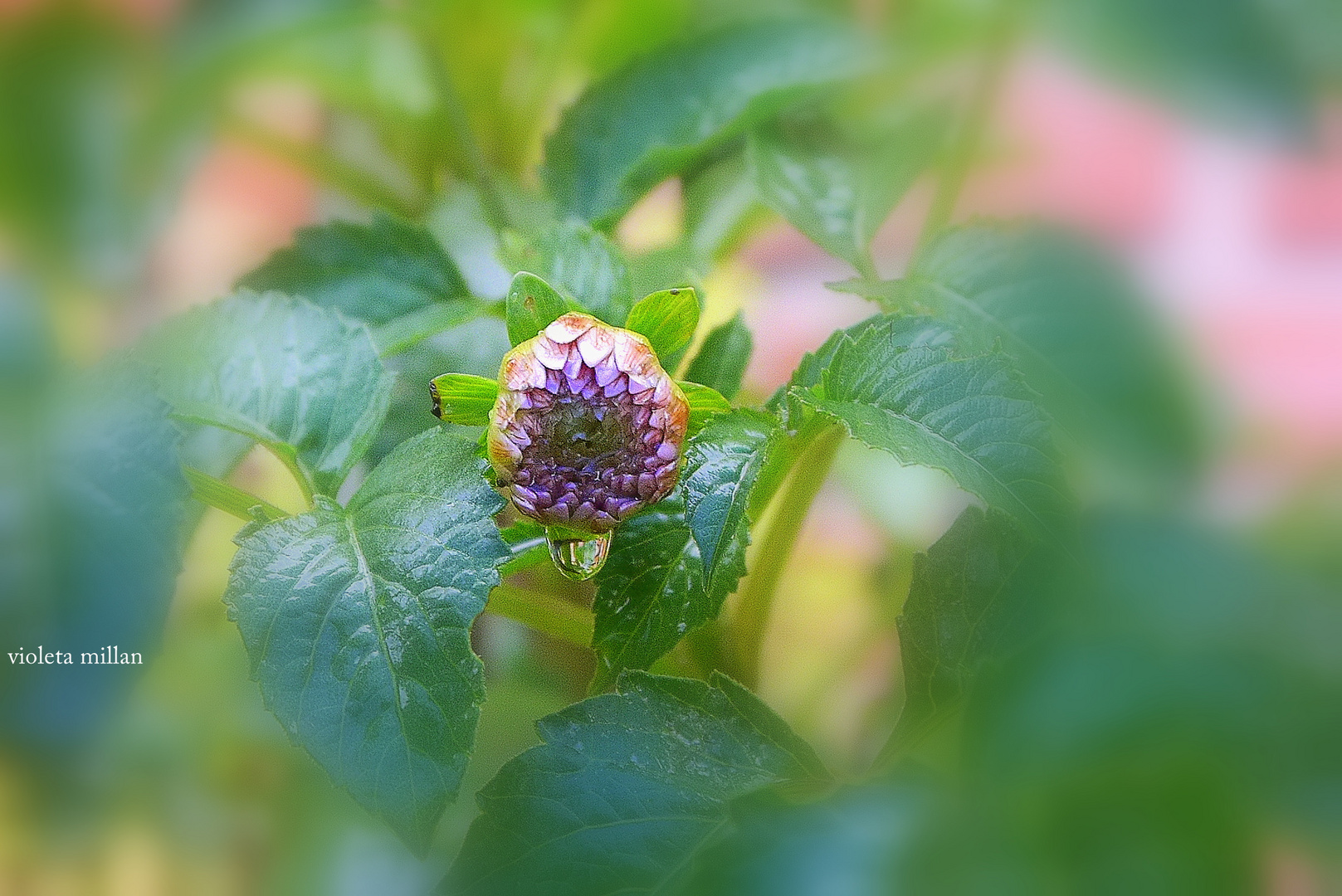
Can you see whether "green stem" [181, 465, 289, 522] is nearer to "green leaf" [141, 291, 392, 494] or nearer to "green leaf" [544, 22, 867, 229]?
"green leaf" [141, 291, 392, 494]

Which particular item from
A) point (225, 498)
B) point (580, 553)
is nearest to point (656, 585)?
point (580, 553)

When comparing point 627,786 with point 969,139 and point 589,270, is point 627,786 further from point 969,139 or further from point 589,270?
point 969,139

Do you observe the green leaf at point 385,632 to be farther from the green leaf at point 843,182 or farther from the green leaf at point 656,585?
the green leaf at point 843,182

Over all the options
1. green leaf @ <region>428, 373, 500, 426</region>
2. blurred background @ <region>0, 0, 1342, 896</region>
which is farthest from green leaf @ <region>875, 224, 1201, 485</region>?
green leaf @ <region>428, 373, 500, 426</region>

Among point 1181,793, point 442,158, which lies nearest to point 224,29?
point 442,158

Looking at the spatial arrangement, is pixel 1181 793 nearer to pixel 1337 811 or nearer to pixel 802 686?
pixel 1337 811

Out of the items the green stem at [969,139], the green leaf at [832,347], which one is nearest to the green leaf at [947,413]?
the green leaf at [832,347]
